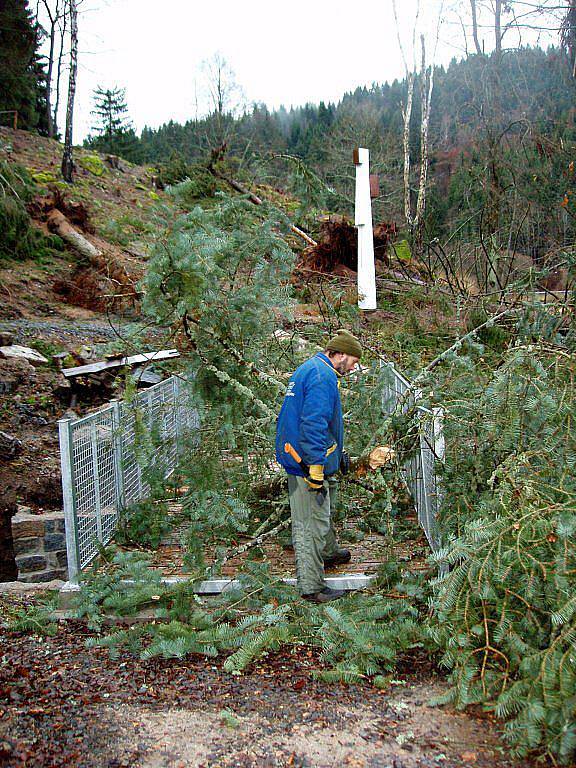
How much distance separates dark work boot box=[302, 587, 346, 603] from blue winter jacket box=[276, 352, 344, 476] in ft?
2.64

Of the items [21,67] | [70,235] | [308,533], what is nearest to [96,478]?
[308,533]

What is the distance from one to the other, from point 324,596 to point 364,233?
8.35 m

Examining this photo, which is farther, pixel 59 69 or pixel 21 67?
pixel 59 69

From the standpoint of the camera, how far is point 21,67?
21.9m

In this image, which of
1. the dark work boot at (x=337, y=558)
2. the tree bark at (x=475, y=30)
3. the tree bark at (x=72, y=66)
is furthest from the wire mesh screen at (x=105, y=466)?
the tree bark at (x=72, y=66)

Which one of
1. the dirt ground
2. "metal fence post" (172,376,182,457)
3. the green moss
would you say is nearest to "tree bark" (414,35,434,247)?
the green moss

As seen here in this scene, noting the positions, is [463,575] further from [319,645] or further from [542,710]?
[319,645]

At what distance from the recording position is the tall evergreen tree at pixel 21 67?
65.6 feet

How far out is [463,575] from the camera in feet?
10.8

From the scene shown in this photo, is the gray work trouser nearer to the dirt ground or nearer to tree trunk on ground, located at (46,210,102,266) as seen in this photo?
the dirt ground

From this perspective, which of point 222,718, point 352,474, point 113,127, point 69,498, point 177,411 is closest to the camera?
point 222,718

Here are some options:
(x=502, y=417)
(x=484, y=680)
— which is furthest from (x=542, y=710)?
(x=502, y=417)

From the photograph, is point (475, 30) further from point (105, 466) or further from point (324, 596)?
point (324, 596)

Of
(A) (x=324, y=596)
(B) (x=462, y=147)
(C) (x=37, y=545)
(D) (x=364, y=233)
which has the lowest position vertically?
(C) (x=37, y=545)
